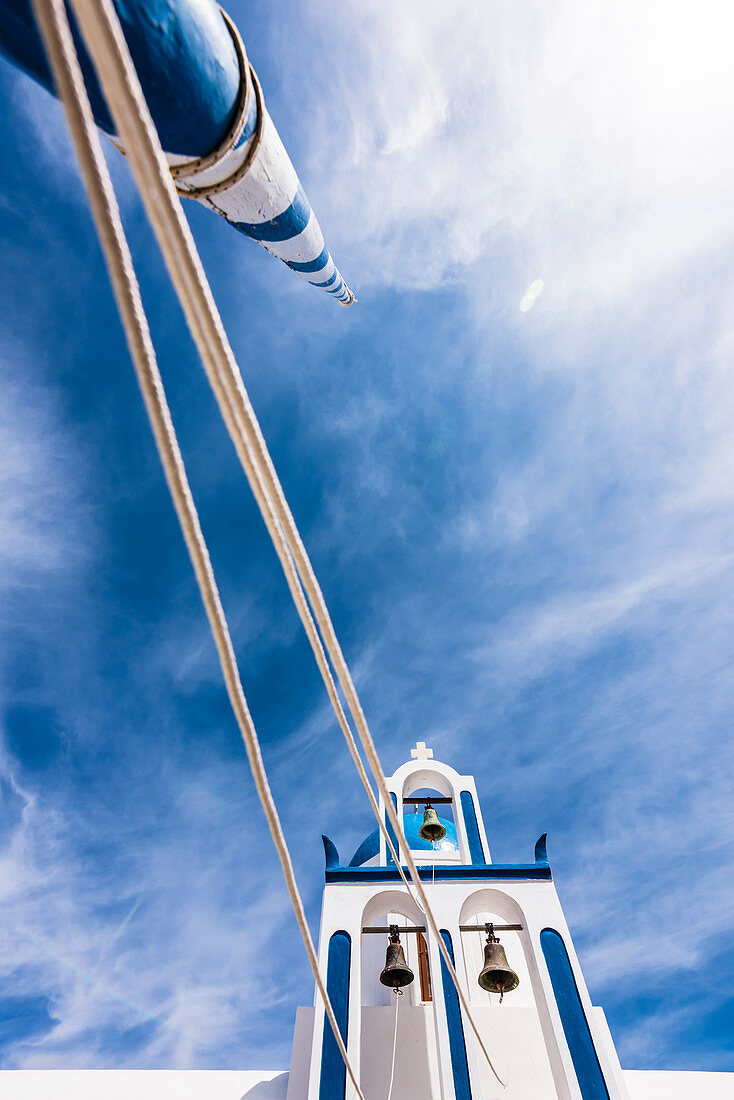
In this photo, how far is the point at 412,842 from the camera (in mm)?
8258

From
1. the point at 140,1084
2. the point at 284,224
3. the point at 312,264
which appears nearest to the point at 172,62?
the point at 284,224

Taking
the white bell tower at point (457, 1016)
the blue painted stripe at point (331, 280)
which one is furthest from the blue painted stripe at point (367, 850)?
the blue painted stripe at point (331, 280)

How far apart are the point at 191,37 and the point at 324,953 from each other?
5899 millimetres

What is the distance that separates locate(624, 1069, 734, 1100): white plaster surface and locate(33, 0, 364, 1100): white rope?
7.21m

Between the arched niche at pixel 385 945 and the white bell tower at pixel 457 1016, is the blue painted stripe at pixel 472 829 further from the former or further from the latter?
the arched niche at pixel 385 945

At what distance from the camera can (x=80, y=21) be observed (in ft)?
2.29

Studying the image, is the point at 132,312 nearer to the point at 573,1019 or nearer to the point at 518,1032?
the point at 573,1019

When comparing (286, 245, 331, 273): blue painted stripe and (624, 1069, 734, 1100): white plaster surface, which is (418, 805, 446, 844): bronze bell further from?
(286, 245, 331, 273): blue painted stripe

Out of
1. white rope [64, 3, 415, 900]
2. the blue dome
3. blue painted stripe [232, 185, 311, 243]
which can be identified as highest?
the blue dome

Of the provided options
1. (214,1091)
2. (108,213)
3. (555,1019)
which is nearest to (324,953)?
(555,1019)

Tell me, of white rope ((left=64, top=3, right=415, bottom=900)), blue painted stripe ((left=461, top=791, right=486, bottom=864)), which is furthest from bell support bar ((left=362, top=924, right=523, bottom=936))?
white rope ((left=64, top=3, right=415, bottom=900))

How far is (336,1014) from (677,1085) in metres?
3.96

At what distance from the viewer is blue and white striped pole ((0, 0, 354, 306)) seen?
1.16 metres

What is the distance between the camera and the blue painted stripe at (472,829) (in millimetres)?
6551
